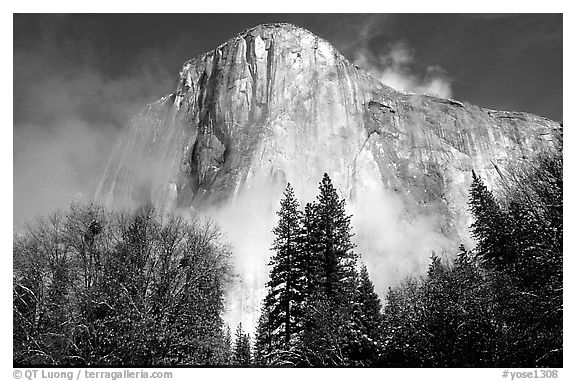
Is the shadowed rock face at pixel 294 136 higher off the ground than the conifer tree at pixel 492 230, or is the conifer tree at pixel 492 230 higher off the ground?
the shadowed rock face at pixel 294 136

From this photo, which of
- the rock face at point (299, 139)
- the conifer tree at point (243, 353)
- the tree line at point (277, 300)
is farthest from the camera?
the rock face at point (299, 139)

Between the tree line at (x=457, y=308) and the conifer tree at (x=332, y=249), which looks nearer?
the tree line at (x=457, y=308)

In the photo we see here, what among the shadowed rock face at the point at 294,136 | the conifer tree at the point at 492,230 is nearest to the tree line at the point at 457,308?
the conifer tree at the point at 492,230

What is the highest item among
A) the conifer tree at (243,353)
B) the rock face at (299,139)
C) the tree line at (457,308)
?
the rock face at (299,139)

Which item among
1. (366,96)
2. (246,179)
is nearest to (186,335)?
(246,179)

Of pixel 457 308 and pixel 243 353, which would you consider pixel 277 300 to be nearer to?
pixel 243 353

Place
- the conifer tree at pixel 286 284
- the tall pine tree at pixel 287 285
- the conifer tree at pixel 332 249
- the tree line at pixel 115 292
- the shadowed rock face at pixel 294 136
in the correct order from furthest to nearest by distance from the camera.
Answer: the shadowed rock face at pixel 294 136 < the conifer tree at pixel 286 284 < the tall pine tree at pixel 287 285 < the conifer tree at pixel 332 249 < the tree line at pixel 115 292

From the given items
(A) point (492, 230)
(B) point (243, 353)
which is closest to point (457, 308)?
(A) point (492, 230)

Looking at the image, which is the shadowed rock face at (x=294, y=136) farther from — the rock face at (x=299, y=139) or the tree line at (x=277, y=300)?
the tree line at (x=277, y=300)
